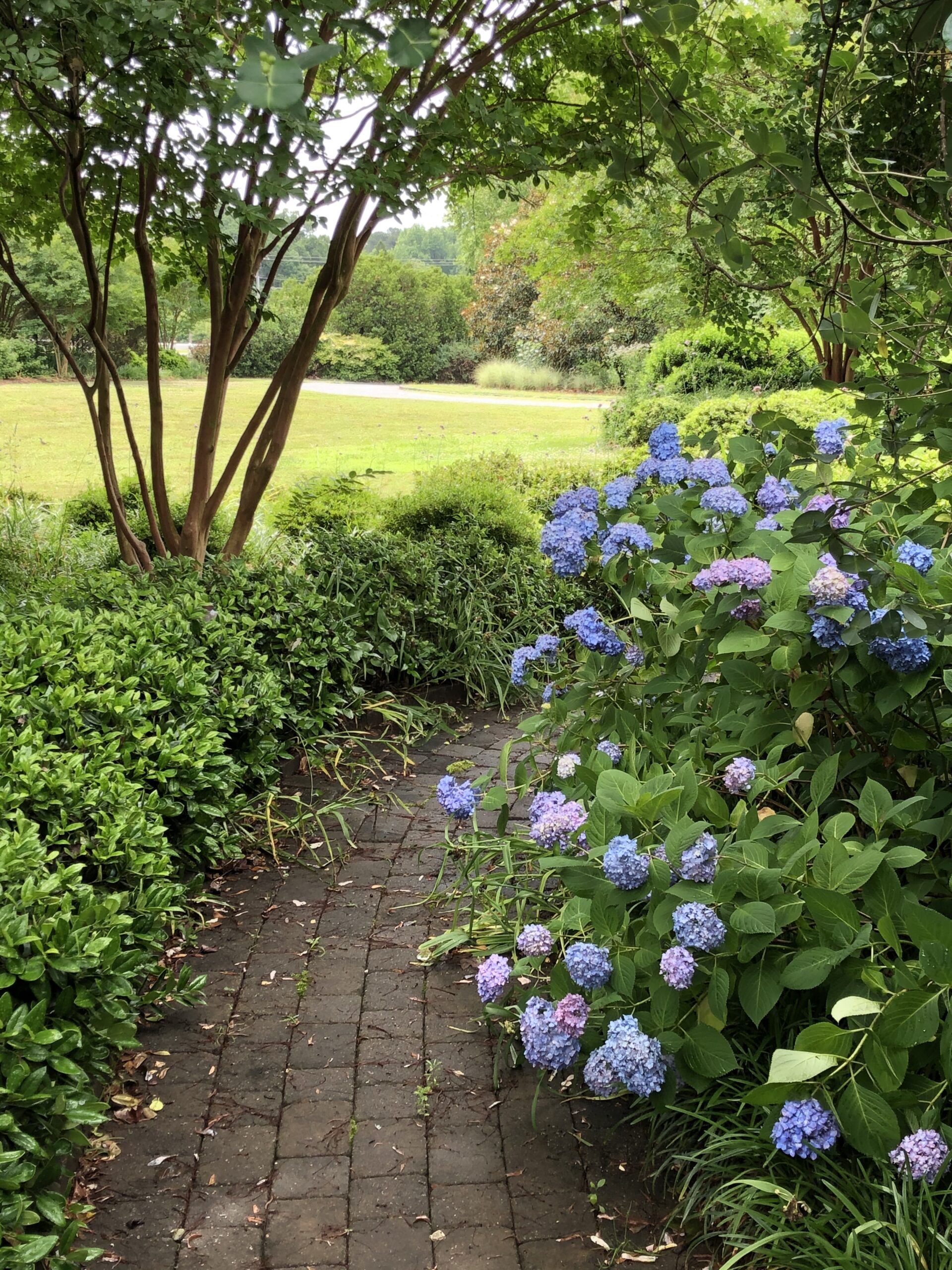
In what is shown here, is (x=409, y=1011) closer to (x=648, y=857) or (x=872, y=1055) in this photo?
(x=648, y=857)

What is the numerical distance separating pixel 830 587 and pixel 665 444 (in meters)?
0.88

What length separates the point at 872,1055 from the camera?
58.5 inches

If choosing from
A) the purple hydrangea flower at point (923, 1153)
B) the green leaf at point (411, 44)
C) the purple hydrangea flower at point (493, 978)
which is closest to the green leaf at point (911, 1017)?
the purple hydrangea flower at point (923, 1153)

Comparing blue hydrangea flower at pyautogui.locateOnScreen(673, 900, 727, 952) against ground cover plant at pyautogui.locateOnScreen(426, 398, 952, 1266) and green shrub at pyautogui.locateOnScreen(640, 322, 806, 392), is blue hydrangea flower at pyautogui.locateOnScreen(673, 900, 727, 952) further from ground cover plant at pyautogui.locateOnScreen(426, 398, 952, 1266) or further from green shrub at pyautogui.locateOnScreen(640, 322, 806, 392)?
green shrub at pyautogui.locateOnScreen(640, 322, 806, 392)

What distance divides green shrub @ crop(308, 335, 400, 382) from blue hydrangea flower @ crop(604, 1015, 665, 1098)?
16496mm

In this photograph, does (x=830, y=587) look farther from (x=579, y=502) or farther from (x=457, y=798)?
(x=457, y=798)

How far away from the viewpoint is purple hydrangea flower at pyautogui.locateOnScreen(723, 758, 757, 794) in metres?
1.85

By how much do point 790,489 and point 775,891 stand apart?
1211 millimetres

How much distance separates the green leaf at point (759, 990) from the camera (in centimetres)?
166

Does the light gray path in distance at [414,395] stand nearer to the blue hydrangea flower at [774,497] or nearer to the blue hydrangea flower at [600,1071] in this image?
the blue hydrangea flower at [774,497]

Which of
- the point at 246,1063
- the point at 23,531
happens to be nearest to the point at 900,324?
the point at 246,1063

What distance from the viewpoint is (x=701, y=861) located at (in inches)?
65.0

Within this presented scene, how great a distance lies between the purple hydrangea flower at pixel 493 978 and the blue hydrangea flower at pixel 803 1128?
63 centimetres

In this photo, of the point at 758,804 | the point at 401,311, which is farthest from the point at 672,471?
the point at 401,311
